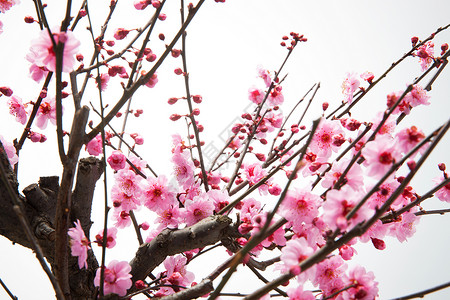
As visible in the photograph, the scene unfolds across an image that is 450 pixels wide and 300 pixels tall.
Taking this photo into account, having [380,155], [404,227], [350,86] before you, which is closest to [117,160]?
[380,155]

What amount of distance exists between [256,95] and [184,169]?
100 cm

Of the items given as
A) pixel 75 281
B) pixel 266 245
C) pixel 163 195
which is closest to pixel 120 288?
pixel 75 281

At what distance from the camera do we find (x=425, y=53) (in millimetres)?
1943

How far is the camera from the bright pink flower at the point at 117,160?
6.14 ft

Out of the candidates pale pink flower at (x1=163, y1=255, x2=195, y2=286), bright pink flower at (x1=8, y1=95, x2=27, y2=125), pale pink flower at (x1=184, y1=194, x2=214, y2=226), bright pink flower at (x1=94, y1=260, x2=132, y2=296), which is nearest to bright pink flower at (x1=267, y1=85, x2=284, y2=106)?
pale pink flower at (x1=184, y1=194, x2=214, y2=226)

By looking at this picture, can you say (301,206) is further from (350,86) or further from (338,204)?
(350,86)

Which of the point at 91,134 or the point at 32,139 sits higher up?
the point at 32,139

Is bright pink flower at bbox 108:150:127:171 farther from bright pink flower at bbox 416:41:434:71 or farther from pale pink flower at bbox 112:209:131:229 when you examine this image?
bright pink flower at bbox 416:41:434:71

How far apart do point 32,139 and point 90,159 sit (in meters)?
0.57

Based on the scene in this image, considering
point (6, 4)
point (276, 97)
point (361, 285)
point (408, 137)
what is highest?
point (6, 4)

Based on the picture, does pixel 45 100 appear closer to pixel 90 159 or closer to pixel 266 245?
pixel 90 159

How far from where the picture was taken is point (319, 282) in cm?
155

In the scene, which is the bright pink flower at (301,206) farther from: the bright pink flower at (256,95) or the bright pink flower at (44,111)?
the bright pink flower at (44,111)

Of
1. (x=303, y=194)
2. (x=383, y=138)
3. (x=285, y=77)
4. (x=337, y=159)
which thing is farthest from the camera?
(x=285, y=77)
